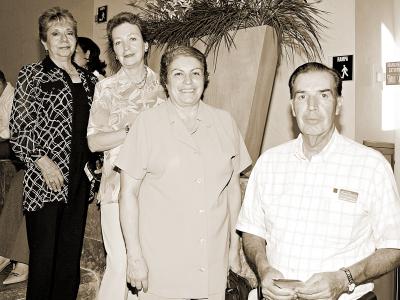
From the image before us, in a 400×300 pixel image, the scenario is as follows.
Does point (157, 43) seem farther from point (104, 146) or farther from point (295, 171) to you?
point (295, 171)

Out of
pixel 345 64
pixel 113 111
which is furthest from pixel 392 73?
pixel 113 111

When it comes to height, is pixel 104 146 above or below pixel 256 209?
above

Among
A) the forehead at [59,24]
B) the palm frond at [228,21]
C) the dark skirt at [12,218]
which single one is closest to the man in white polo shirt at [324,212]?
the palm frond at [228,21]

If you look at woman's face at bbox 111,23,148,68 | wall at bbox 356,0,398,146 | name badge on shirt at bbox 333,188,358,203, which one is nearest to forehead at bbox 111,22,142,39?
woman's face at bbox 111,23,148,68

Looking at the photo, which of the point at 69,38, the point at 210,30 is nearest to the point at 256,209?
the point at 69,38

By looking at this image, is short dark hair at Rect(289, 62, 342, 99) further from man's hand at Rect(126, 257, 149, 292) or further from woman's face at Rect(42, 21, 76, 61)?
woman's face at Rect(42, 21, 76, 61)

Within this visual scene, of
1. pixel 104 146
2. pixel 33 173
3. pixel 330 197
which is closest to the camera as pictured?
pixel 330 197

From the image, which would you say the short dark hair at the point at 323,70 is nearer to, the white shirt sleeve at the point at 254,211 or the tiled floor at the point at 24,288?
the white shirt sleeve at the point at 254,211

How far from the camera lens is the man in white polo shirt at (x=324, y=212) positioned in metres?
1.58

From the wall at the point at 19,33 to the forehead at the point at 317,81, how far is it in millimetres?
4197

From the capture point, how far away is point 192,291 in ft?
5.59

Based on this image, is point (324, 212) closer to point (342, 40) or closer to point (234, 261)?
point (234, 261)

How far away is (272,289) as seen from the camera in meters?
1.59

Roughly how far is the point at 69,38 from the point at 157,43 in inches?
37.2
